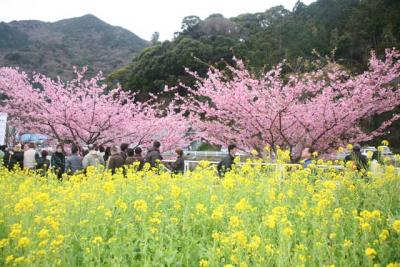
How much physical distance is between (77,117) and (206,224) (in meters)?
10.3

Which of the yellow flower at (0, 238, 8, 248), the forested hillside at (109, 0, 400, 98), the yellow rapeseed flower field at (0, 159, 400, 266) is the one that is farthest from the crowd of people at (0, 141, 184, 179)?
the forested hillside at (109, 0, 400, 98)

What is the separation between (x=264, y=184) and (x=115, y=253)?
249cm

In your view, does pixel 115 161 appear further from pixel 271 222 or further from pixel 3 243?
pixel 271 222

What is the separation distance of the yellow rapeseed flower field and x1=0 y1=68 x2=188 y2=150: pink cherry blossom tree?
7.91 metres

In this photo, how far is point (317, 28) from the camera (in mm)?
27250

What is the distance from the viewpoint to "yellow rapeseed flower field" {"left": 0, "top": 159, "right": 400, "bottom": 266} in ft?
10.1

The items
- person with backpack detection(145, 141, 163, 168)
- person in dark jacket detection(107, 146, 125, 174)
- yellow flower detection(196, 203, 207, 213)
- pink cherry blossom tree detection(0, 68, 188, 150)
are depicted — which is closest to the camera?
yellow flower detection(196, 203, 207, 213)

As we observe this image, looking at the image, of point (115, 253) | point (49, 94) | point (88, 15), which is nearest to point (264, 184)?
point (115, 253)

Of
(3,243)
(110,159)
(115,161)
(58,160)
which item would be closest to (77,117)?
(58,160)

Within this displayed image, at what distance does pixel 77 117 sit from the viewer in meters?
13.7

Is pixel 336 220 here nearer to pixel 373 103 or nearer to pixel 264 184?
pixel 264 184

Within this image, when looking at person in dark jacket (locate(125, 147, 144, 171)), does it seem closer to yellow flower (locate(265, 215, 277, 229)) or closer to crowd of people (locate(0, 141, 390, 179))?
crowd of people (locate(0, 141, 390, 179))

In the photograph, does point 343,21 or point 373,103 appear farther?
point 343,21

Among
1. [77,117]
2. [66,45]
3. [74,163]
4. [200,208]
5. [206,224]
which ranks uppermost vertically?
[66,45]
